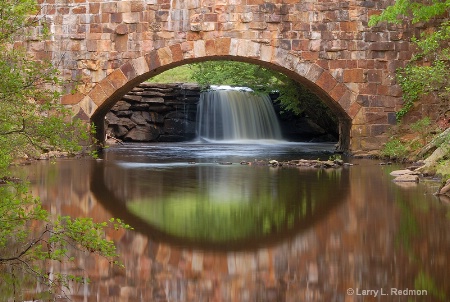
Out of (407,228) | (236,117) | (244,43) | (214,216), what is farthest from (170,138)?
(407,228)

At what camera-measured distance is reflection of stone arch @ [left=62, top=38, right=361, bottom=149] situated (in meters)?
16.2

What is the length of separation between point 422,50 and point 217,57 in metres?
4.26

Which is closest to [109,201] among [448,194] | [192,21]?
[448,194]

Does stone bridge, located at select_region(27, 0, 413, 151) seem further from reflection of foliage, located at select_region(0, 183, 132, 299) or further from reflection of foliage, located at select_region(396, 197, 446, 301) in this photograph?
reflection of foliage, located at select_region(0, 183, 132, 299)

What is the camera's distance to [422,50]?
1631 centimetres

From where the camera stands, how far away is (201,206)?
8.60 metres

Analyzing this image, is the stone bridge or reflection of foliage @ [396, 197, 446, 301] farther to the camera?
the stone bridge

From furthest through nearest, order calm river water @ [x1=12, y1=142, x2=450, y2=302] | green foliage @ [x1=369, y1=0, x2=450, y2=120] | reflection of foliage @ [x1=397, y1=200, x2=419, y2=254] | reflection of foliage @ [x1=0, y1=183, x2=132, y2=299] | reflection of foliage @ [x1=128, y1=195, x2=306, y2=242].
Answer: green foliage @ [x1=369, y1=0, x2=450, y2=120], reflection of foliage @ [x1=128, y1=195, x2=306, y2=242], reflection of foliage @ [x1=397, y1=200, x2=419, y2=254], calm river water @ [x1=12, y1=142, x2=450, y2=302], reflection of foliage @ [x1=0, y1=183, x2=132, y2=299]

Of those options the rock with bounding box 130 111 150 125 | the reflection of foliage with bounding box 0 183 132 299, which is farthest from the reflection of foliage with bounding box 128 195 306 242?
the rock with bounding box 130 111 150 125

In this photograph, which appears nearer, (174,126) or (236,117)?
(236,117)

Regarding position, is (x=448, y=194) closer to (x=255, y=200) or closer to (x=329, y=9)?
(x=255, y=200)

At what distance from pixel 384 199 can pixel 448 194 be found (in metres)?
0.79

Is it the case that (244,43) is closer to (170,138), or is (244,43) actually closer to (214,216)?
(214,216)

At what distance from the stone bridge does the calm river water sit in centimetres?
428
